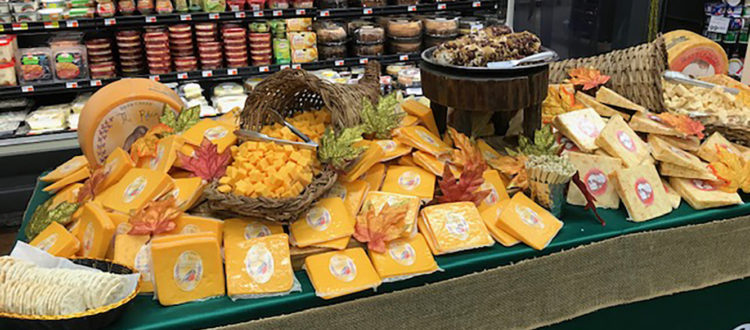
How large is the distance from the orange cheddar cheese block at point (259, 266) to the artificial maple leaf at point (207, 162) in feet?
0.95

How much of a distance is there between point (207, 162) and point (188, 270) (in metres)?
0.41

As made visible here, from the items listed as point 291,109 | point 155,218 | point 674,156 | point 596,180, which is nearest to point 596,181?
point 596,180

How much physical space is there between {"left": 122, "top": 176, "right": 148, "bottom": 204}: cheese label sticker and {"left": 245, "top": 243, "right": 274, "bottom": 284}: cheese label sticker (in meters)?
0.43

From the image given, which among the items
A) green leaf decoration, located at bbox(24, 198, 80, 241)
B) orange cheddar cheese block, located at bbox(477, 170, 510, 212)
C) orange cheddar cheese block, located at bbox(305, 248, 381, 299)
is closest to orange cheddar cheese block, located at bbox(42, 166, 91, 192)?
green leaf decoration, located at bbox(24, 198, 80, 241)

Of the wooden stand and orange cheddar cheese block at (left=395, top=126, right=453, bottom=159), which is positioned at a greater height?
the wooden stand

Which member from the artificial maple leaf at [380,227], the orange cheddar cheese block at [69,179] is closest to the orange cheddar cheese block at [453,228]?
the artificial maple leaf at [380,227]

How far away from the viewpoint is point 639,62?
2359 millimetres

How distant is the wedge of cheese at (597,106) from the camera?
233 centimetres

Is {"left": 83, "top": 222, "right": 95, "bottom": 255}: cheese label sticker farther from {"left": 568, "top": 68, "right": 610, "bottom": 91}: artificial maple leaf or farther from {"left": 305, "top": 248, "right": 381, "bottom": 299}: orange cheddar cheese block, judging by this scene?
{"left": 568, "top": 68, "right": 610, "bottom": 91}: artificial maple leaf

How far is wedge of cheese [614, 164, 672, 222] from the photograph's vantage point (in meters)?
1.90

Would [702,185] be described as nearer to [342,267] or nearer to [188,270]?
[342,267]

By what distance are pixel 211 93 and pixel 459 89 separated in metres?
3.05

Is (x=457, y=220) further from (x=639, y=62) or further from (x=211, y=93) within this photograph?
(x=211, y=93)

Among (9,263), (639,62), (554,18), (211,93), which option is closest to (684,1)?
(554,18)
